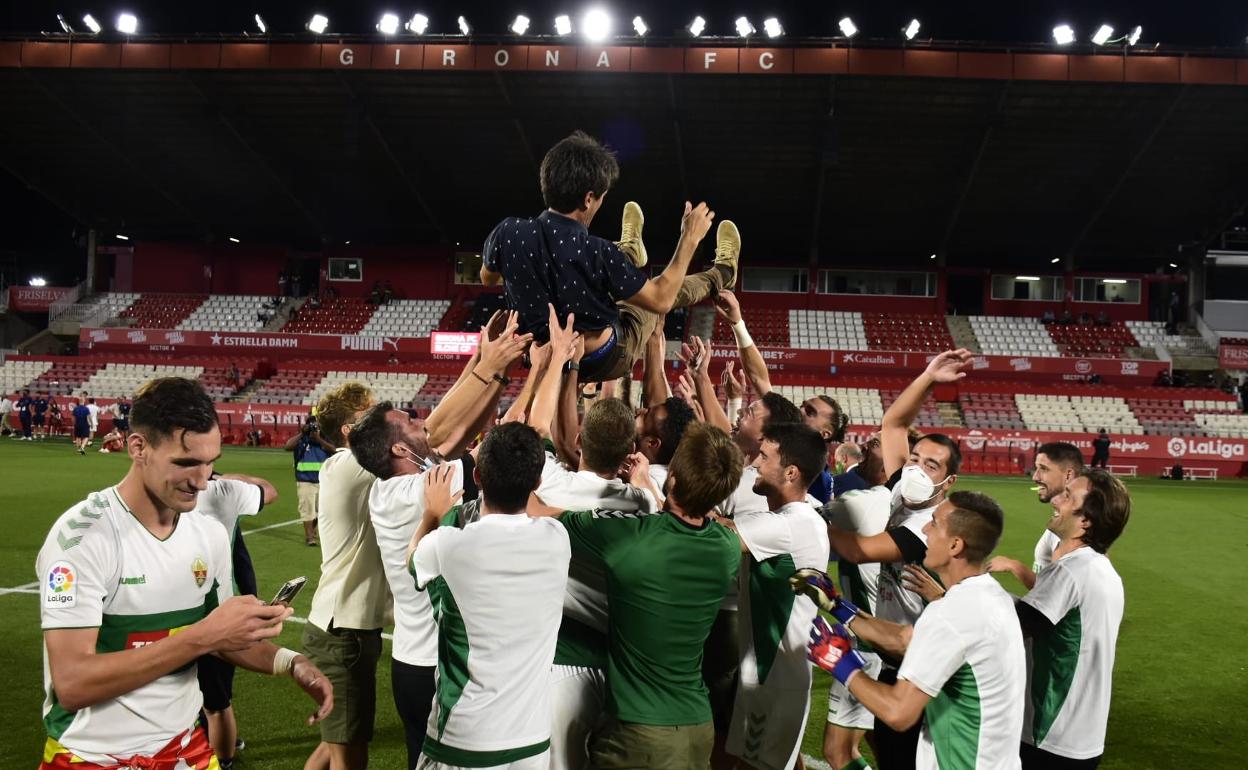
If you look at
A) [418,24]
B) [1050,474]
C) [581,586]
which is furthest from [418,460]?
[418,24]

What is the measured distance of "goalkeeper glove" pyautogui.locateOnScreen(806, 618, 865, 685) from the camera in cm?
287

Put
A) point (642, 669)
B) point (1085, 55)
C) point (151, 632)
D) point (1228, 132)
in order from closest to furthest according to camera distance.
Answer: point (151, 632) → point (642, 669) → point (1085, 55) → point (1228, 132)

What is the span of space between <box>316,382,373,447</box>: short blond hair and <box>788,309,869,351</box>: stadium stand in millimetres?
31356

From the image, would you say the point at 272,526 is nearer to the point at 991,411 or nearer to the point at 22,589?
the point at 22,589

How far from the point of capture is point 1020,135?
93.3ft

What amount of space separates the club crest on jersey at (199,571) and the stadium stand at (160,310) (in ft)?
131

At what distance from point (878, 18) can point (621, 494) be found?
106 feet

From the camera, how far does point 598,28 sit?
2739 centimetres

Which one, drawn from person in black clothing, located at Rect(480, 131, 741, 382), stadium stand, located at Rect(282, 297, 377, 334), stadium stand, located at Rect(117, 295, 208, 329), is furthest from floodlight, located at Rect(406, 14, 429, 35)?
person in black clothing, located at Rect(480, 131, 741, 382)

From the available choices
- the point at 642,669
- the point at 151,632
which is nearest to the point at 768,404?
the point at 642,669

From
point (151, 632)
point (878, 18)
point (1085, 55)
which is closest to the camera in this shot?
point (151, 632)

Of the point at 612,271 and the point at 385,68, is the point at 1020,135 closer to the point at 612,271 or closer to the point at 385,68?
the point at 385,68

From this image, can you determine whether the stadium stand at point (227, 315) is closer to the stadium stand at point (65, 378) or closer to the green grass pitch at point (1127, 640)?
the stadium stand at point (65, 378)

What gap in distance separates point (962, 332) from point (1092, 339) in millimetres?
5321
